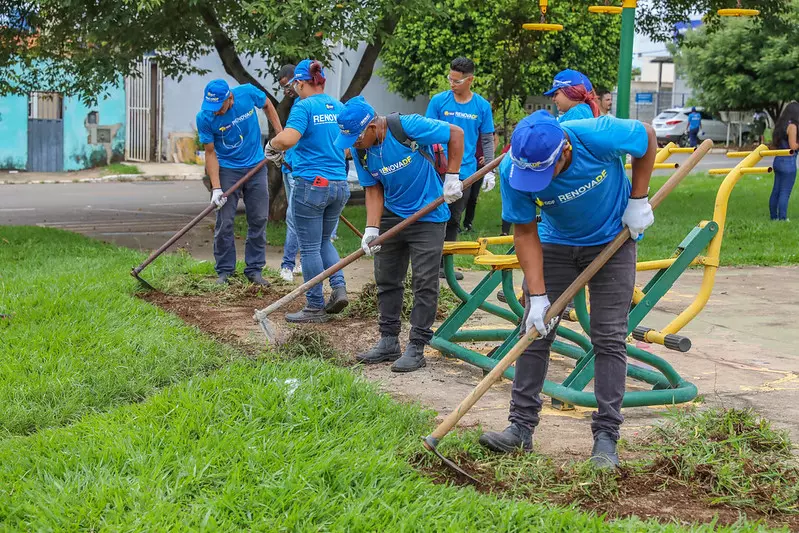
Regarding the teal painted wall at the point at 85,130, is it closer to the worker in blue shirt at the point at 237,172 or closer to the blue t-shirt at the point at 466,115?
the worker in blue shirt at the point at 237,172

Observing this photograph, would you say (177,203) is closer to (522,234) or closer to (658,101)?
(522,234)

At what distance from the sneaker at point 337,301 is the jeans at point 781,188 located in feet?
24.2

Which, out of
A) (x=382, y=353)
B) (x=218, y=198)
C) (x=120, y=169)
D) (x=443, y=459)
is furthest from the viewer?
(x=120, y=169)

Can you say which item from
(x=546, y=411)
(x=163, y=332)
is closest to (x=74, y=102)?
(x=163, y=332)

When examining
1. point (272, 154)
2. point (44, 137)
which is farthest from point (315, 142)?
point (44, 137)

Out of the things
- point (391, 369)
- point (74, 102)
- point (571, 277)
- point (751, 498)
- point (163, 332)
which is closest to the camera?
point (751, 498)

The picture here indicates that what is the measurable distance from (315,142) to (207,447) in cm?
361

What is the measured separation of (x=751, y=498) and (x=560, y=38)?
24.6 m

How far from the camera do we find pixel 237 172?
328 inches

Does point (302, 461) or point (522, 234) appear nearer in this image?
point (302, 461)

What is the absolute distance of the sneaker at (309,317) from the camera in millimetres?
7301

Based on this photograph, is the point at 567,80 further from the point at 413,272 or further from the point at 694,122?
the point at 694,122

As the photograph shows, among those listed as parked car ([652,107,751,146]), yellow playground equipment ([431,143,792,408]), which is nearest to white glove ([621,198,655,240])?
yellow playground equipment ([431,143,792,408])

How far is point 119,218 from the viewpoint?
1536 cm
